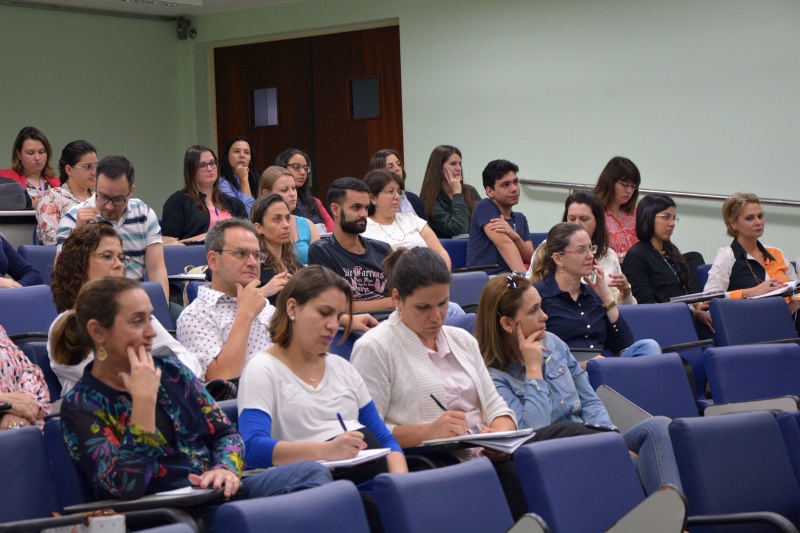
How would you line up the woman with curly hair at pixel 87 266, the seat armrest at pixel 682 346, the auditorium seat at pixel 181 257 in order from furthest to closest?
the auditorium seat at pixel 181 257 → the seat armrest at pixel 682 346 → the woman with curly hair at pixel 87 266

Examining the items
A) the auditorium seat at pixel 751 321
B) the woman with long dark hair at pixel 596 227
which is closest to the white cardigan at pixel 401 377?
the auditorium seat at pixel 751 321

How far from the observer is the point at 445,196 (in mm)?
6836

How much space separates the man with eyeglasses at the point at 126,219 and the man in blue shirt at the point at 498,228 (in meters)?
1.99

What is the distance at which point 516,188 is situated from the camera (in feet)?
19.5

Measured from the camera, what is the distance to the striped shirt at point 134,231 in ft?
15.1

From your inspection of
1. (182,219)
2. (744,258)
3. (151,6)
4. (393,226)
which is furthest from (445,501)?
(151,6)

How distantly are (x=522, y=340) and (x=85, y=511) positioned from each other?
160 cm

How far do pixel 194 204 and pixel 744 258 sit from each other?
3.16m

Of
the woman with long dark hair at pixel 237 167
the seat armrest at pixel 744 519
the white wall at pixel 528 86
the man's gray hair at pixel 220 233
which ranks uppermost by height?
the white wall at pixel 528 86

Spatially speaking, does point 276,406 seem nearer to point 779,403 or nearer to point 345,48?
point 779,403

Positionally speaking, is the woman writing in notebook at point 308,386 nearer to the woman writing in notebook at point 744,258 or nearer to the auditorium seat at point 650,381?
the auditorium seat at point 650,381

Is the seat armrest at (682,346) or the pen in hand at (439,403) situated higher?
the pen in hand at (439,403)

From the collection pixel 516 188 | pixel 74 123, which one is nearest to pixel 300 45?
pixel 74 123

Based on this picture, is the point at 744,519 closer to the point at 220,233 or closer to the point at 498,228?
the point at 220,233
